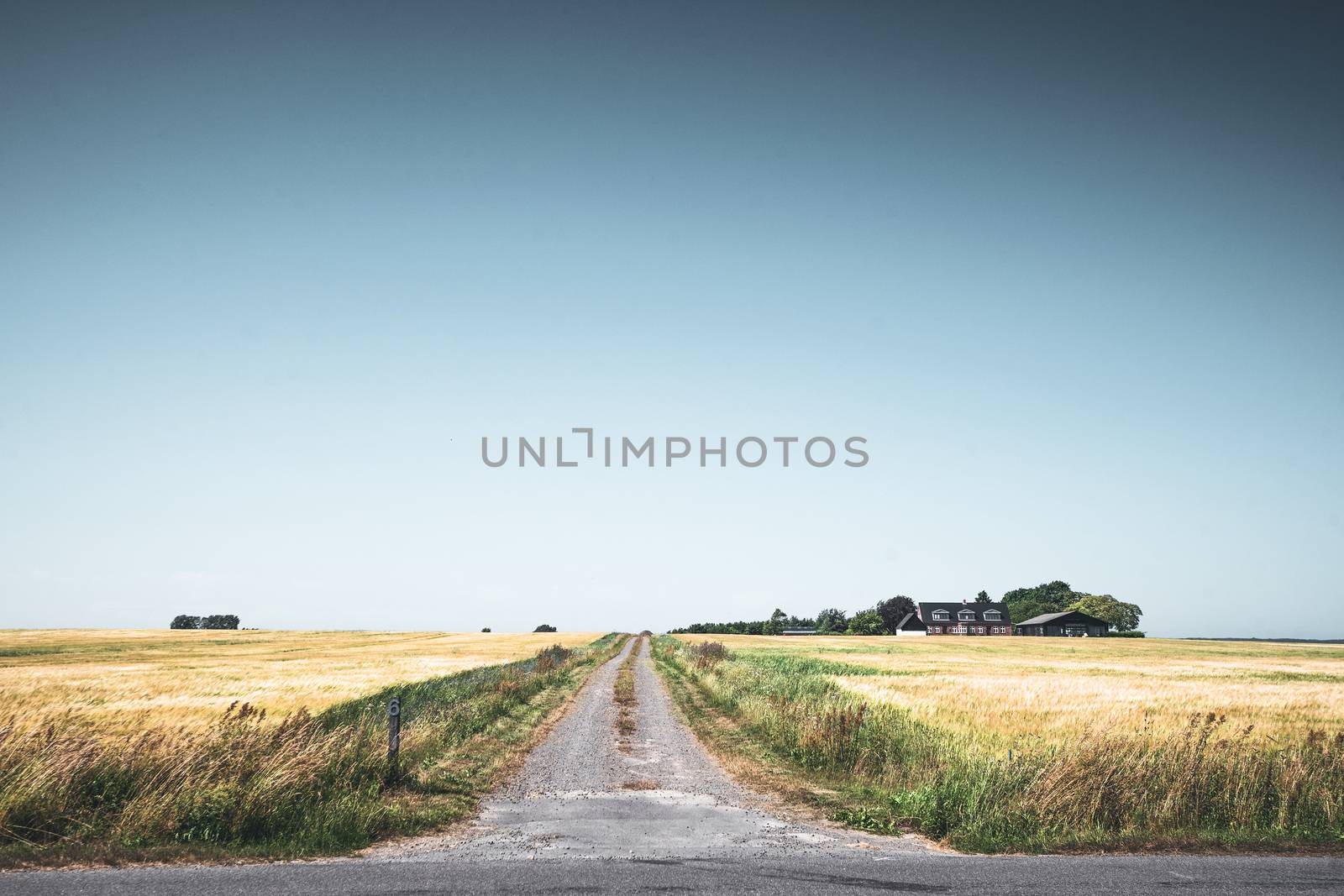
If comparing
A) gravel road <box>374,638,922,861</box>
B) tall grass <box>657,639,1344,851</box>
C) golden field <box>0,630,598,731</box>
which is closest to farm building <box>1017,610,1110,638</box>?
golden field <box>0,630,598,731</box>

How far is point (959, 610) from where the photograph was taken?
470ft

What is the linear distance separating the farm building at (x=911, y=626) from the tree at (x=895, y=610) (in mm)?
14139

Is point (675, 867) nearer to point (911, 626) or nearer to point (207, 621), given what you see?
point (911, 626)

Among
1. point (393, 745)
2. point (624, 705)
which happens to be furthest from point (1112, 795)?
point (624, 705)

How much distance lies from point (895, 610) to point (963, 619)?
28997mm

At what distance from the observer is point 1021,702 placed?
83.8ft

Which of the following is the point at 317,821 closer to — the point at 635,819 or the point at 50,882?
the point at 50,882

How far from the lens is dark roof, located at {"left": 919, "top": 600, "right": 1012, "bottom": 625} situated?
142m

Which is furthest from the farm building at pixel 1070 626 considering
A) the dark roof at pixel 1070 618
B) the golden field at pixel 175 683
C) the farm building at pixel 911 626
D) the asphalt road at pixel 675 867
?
the asphalt road at pixel 675 867

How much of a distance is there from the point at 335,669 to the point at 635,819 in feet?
121

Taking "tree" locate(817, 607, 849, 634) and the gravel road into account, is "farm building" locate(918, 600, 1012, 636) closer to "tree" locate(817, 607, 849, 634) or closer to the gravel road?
"tree" locate(817, 607, 849, 634)

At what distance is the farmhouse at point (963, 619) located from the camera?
142 metres

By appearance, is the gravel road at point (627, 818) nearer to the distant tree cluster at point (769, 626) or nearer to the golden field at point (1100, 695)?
the golden field at point (1100, 695)

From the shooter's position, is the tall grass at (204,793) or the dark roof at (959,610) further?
the dark roof at (959,610)
